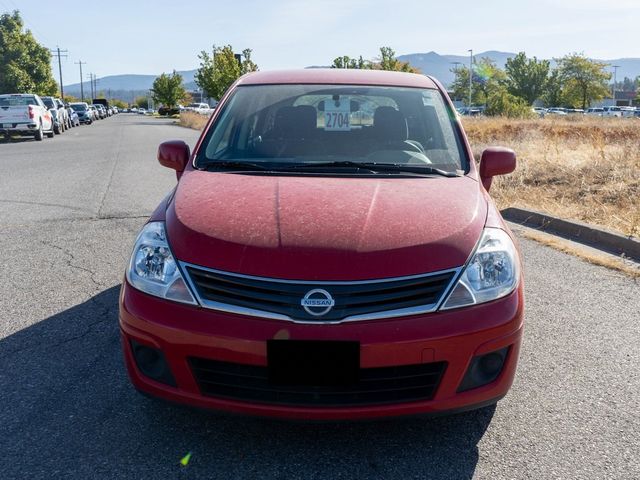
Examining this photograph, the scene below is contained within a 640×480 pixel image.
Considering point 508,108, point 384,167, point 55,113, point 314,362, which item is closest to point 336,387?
point 314,362

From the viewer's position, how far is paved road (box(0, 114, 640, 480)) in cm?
251

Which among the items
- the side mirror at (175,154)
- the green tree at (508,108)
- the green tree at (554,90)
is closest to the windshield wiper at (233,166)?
the side mirror at (175,154)

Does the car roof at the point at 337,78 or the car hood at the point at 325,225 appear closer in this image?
the car hood at the point at 325,225

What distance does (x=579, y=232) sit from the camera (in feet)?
22.3

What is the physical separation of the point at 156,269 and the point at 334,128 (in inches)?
63.7

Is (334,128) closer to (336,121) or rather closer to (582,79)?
(336,121)

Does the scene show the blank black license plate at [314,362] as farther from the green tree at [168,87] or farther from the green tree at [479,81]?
the green tree at [168,87]

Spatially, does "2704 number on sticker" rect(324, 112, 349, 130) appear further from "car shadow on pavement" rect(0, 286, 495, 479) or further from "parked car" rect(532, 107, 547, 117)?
"parked car" rect(532, 107, 547, 117)

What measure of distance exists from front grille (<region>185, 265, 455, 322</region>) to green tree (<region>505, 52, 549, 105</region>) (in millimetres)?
84954

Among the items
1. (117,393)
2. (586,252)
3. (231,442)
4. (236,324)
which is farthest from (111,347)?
(586,252)

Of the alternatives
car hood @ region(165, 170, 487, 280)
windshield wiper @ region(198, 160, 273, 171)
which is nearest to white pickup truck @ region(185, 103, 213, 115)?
windshield wiper @ region(198, 160, 273, 171)

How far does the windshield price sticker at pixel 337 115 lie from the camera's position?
12.6 feet

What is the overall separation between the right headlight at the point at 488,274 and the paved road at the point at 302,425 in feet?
1.75

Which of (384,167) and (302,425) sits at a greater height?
(384,167)
